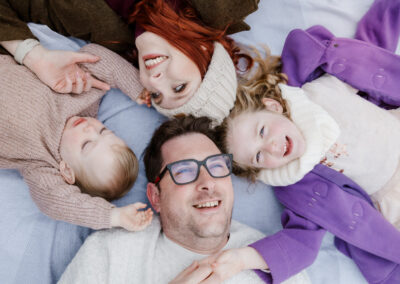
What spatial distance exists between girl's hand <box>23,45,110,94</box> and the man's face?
60cm

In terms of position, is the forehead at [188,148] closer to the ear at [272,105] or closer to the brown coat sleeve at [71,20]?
the ear at [272,105]

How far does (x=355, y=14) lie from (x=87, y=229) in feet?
6.25

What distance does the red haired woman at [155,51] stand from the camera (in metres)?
1.49

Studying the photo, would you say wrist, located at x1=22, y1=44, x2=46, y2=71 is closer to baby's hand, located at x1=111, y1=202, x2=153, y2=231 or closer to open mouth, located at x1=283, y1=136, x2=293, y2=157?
baby's hand, located at x1=111, y1=202, x2=153, y2=231

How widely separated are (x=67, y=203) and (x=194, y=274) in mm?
627

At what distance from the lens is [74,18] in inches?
65.7

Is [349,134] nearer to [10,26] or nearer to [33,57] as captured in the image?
[33,57]

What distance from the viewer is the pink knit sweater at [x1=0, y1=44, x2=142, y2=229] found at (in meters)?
1.46

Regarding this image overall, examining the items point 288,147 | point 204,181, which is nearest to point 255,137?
point 288,147

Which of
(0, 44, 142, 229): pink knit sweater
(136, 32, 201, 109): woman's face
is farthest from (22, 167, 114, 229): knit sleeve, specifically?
(136, 32, 201, 109): woman's face

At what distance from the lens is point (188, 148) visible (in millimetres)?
1466

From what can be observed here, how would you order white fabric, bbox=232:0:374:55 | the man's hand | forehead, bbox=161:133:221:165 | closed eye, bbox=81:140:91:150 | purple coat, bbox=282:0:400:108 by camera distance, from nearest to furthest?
the man's hand, forehead, bbox=161:133:221:165, closed eye, bbox=81:140:91:150, purple coat, bbox=282:0:400:108, white fabric, bbox=232:0:374:55

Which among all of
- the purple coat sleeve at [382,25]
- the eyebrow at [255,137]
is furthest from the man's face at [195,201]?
the purple coat sleeve at [382,25]

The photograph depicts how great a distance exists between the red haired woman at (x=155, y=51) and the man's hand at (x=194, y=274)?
68 centimetres
